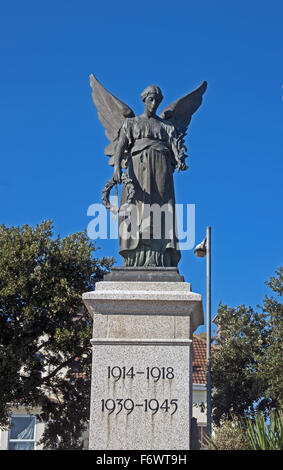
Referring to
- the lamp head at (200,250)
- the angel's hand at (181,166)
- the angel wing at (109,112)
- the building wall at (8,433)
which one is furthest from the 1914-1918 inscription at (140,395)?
the building wall at (8,433)

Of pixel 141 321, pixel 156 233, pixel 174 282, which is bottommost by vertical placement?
pixel 141 321

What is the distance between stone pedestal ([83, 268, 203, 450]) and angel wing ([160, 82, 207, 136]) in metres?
3.37

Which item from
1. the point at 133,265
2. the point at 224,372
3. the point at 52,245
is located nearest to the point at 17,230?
the point at 52,245

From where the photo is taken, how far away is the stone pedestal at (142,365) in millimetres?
9281

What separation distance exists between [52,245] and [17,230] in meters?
1.39

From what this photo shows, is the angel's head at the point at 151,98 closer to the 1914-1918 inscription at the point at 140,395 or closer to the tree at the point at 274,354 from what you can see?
the 1914-1918 inscription at the point at 140,395

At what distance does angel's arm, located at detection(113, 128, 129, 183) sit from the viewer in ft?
36.5

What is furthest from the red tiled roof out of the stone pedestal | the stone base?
the stone pedestal

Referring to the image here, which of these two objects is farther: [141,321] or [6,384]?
[6,384]

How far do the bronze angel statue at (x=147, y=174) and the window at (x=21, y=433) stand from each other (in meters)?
26.8
